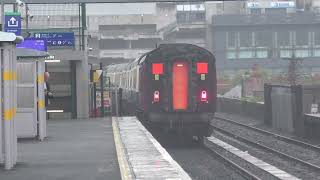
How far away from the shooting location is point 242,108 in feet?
125

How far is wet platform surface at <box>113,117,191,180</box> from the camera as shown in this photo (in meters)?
9.50

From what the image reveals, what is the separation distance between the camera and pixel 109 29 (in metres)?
107

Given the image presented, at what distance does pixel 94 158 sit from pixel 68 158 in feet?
1.69

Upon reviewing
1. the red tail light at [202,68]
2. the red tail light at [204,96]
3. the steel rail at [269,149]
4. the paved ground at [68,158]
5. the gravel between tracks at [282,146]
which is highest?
the red tail light at [202,68]

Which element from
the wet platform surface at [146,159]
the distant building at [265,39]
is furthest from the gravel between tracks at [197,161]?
the distant building at [265,39]

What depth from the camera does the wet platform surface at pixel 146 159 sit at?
31.2ft

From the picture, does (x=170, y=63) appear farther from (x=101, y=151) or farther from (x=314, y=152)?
(x=101, y=151)

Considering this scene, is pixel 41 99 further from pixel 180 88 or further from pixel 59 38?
pixel 59 38

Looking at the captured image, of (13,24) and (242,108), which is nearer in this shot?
(13,24)

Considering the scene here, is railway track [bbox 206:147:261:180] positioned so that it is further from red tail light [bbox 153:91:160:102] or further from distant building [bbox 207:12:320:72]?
distant building [bbox 207:12:320:72]

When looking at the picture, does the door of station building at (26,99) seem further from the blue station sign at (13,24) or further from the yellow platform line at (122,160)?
the blue station sign at (13,24)

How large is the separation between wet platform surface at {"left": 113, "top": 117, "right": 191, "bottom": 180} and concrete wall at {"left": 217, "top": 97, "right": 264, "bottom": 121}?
16568 mm

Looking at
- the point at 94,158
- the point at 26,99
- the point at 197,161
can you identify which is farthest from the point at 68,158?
the point at 197,161

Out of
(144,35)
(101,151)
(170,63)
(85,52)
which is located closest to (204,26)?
(144,35)
